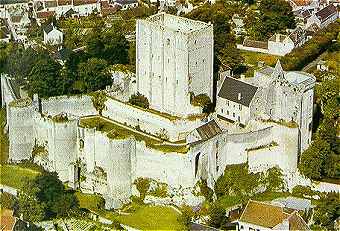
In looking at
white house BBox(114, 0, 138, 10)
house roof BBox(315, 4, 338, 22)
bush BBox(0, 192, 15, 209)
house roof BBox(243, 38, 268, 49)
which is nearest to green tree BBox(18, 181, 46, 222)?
bush BBox(0, 192, 15, 209)

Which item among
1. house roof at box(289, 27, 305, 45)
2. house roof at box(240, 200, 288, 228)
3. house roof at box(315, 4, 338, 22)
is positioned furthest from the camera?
house roof at box(315, 4, 338, 22)

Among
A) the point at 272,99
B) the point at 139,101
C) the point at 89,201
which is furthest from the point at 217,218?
the point at 139,101

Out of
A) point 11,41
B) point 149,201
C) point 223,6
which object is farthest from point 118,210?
point 223,6

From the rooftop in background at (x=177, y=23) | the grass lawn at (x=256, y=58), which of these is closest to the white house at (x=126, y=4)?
the grass lawn at (x=256, y=58)

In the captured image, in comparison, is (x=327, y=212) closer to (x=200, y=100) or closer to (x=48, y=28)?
(x=200, y=100)

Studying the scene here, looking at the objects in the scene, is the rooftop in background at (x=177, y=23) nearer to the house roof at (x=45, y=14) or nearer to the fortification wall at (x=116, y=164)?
the fortification wall at (x=116, y=164)

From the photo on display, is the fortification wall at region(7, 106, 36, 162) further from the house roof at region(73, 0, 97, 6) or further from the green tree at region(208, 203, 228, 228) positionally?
the house roof at region(73, 0, 97, 6)

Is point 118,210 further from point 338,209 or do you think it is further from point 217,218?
point 338,209
